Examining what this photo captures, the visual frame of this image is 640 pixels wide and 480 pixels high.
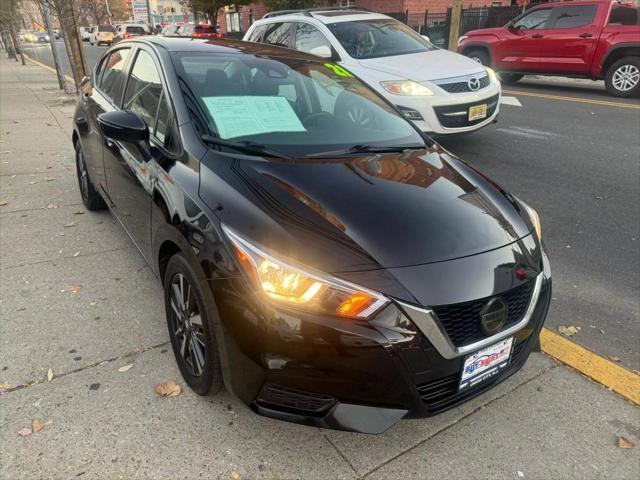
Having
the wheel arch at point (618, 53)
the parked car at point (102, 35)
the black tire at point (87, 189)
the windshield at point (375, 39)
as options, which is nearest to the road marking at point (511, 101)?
the wheel arch at point (618, 53)

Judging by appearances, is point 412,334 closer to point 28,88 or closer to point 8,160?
point 8,160

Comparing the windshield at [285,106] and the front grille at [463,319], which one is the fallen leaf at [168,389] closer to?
the windshield at [285,106]

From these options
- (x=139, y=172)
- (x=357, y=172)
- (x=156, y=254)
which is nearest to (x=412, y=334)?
(x=357, y=172)

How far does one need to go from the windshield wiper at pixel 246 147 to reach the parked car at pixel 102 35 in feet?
131

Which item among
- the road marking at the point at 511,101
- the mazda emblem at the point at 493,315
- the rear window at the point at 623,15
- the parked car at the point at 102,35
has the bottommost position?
the parked car at the point at 102,35

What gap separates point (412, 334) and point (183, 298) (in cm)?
112

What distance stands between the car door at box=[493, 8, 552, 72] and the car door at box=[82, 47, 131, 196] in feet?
34.5

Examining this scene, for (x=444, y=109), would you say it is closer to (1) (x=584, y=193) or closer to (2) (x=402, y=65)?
(2) (x=402, y=65)

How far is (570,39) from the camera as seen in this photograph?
11109 mm

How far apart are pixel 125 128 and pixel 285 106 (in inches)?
35.2

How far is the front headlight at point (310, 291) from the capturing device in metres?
1.78

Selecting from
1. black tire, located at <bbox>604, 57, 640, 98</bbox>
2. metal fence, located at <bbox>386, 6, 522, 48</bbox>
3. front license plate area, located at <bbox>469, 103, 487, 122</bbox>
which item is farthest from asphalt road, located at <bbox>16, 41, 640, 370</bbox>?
metal fence, located at <bbox>386, 6, 522, 48</bbox>

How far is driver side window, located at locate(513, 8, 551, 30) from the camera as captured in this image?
11.6 meters

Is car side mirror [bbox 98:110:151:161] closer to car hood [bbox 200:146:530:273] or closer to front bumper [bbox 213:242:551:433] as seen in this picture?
car hood [bbox 200:146:530:273]
